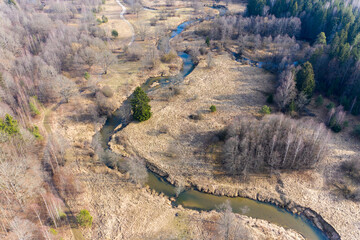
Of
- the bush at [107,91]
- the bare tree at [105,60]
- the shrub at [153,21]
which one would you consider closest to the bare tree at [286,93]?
the bush at [107,91]

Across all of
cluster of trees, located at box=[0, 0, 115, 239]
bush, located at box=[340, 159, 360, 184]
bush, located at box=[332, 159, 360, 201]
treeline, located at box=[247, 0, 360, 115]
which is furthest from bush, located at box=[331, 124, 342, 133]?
cluster of trees, located at box=[0, 0, 115, 239]

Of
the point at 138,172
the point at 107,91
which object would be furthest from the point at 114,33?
the point at 138,172

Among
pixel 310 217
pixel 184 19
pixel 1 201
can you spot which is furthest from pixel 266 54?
pixel 1 201

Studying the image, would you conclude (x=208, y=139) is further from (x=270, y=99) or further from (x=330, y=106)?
(x=330, y=106)

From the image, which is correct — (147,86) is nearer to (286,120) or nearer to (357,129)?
(286,120)

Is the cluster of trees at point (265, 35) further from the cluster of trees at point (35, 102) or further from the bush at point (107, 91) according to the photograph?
the bush at point (107, 91)

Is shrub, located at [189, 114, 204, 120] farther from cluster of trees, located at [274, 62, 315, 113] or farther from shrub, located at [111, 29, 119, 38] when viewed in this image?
shrub, located at [111, 29, 119, 38]
